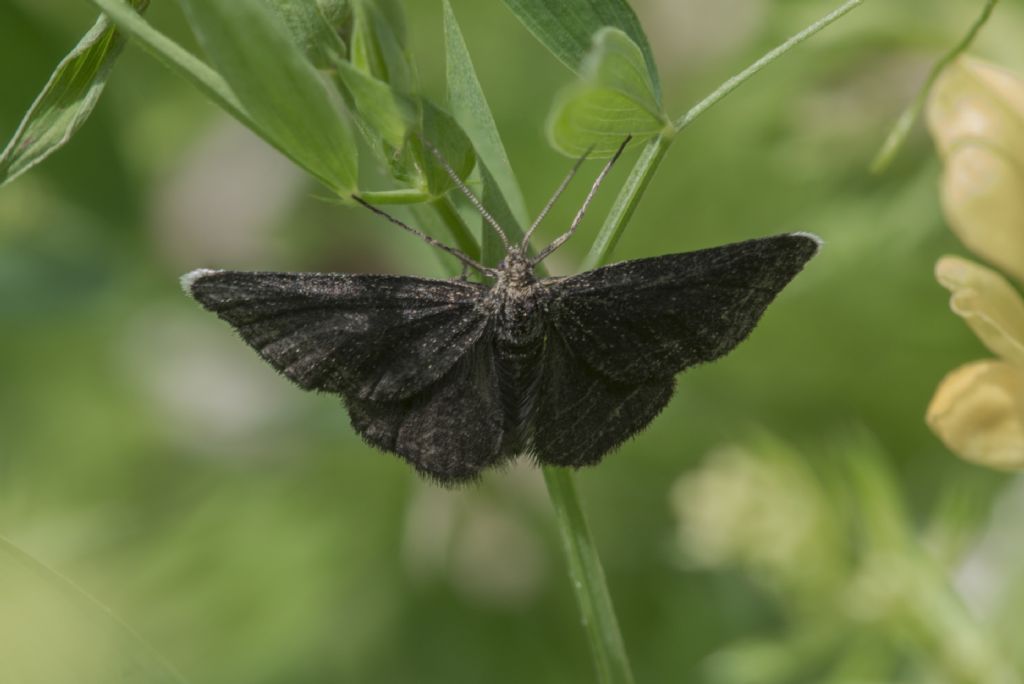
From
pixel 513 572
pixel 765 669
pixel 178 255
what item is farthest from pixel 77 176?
pixel 765 669

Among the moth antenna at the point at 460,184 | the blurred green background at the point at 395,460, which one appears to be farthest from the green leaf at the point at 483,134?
the blurred green background at the point at 395,460

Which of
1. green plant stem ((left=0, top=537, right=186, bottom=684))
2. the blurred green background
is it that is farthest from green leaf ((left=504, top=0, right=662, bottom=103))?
the blurred green background

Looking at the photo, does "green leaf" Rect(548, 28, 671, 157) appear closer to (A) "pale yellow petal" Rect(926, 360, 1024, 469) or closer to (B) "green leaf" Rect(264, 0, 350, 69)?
(B) "green leaf" Rect(264, 0, 350, 69)

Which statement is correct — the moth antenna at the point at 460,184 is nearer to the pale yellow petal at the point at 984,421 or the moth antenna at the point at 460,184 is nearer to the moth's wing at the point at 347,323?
the moth's wing at the point at 347,323

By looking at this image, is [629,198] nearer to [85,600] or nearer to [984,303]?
[984,303]

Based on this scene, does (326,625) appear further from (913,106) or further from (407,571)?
(913,106)

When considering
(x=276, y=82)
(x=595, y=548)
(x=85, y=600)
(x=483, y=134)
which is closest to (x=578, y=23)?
(x=483, y=134)
